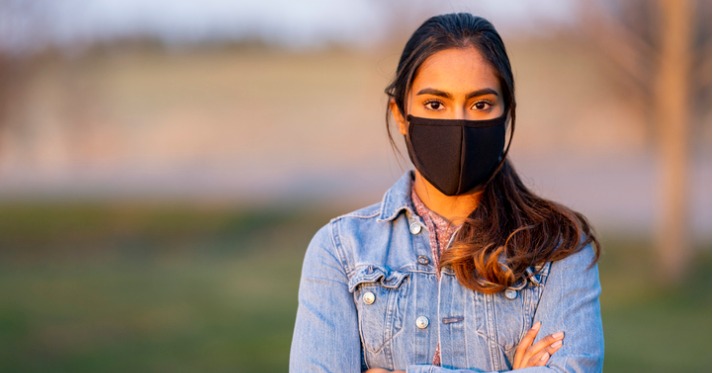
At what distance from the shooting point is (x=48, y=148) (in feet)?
39.6

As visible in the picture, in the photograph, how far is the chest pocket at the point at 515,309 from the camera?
248 cm

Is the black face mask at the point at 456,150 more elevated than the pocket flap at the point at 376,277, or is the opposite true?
the black face mask at the point at 456,150

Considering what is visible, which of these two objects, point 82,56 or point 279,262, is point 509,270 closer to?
point 279,262

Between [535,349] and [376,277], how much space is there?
0.48m

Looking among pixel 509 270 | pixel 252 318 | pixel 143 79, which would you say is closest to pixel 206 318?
pixel 252 318

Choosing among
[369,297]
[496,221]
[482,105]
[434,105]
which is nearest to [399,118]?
[434,105]

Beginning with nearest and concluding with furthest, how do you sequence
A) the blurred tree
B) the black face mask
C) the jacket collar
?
the black face mask
the jacket collar
the blurred tree

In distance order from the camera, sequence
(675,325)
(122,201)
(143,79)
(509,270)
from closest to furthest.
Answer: (509,270)
(675,325)
(122,201)
(143,79)

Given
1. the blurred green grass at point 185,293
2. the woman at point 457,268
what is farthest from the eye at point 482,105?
the blurred green grass at point 185,293

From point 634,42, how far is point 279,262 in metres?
4.16

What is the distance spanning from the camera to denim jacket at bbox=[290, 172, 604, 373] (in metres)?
2.46

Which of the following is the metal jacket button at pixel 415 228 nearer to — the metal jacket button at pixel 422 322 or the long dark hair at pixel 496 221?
the long dark hair at pixel 496 221

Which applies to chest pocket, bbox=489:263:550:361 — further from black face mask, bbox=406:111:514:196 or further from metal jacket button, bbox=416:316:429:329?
black face mask, bbox=406:111:514:196

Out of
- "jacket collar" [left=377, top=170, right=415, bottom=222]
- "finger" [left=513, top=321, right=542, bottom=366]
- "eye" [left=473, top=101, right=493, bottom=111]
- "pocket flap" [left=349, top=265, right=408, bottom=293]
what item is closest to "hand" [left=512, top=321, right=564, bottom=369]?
"finger" [left=513, top=321, right=542, bottom=366]
